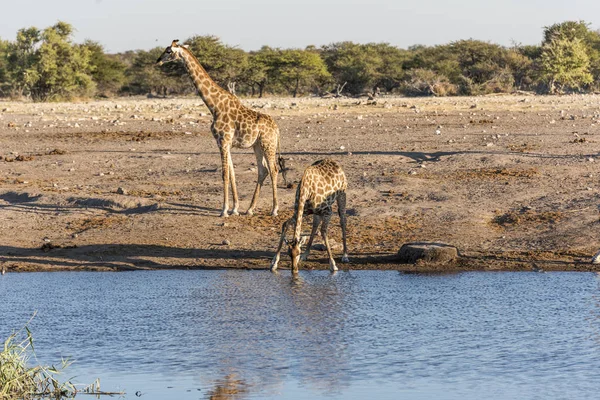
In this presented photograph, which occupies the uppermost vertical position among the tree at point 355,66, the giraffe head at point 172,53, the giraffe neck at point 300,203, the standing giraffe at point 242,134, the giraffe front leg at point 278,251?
the tree at point 355,66

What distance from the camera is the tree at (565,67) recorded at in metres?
45.2

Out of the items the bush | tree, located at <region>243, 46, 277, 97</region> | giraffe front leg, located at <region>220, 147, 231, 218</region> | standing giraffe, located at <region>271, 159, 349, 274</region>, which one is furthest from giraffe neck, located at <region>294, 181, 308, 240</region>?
tree, located at <region>243, 46, 277, 97</region>

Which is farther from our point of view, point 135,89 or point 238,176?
point 135,89

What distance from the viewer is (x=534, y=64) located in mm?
49250

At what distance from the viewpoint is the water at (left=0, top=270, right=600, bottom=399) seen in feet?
23.8

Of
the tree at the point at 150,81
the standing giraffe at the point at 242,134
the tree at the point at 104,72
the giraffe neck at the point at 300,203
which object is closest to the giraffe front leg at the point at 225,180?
the standing giraffe at the point at 242,134

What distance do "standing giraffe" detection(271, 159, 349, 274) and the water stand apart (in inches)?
13.4

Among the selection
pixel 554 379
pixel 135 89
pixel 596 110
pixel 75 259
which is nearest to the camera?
pixel 554 379

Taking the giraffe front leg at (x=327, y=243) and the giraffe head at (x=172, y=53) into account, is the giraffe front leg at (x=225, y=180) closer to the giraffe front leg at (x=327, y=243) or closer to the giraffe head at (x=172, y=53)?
the giraffe head at (x=172, y=53)

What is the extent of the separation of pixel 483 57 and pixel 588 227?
1610 inches

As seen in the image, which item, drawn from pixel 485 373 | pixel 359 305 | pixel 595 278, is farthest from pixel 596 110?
pixel 485 373

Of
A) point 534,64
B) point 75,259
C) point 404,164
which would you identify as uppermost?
point 534,64

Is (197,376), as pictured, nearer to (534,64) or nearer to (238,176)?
(238,176)

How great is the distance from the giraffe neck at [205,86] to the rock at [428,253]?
4665 mm
